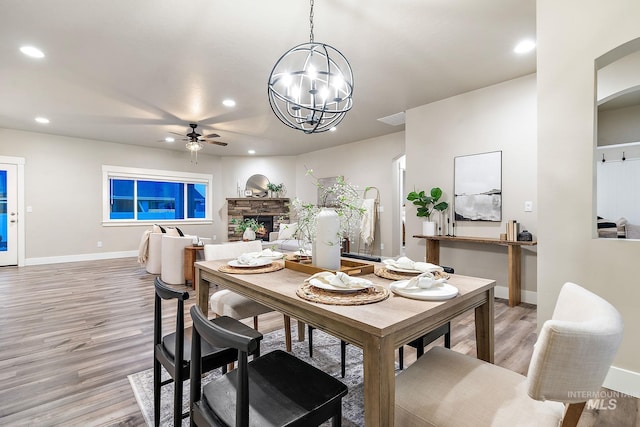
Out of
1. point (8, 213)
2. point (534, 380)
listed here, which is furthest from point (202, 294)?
point (8, 213)

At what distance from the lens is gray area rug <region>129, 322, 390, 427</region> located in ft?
5.53

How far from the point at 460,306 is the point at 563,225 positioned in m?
1.28

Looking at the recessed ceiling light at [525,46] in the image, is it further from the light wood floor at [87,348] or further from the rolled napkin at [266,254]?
the rolled napkin at [266,254]

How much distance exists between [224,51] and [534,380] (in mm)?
3274

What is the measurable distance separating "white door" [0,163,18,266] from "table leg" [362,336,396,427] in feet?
24.8

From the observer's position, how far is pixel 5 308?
3404 millimetres

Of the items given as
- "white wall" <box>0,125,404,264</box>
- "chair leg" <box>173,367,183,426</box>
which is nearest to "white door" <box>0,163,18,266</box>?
"white wall" <box>0,125,404,264</box>

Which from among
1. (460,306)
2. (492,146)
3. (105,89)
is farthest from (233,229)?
(460,306)

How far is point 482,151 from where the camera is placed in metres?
3.85

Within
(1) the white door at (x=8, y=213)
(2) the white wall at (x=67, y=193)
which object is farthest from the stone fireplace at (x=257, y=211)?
(1) the white door at (x=8, y=213)

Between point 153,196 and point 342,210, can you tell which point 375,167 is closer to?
point 342,210

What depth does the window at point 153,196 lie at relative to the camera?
22.5ft

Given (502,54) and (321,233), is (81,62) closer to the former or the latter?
(321,233)

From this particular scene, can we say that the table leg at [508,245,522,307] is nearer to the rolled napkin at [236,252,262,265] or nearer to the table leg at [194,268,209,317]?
the rolled napkin at [236,252,262,265]
